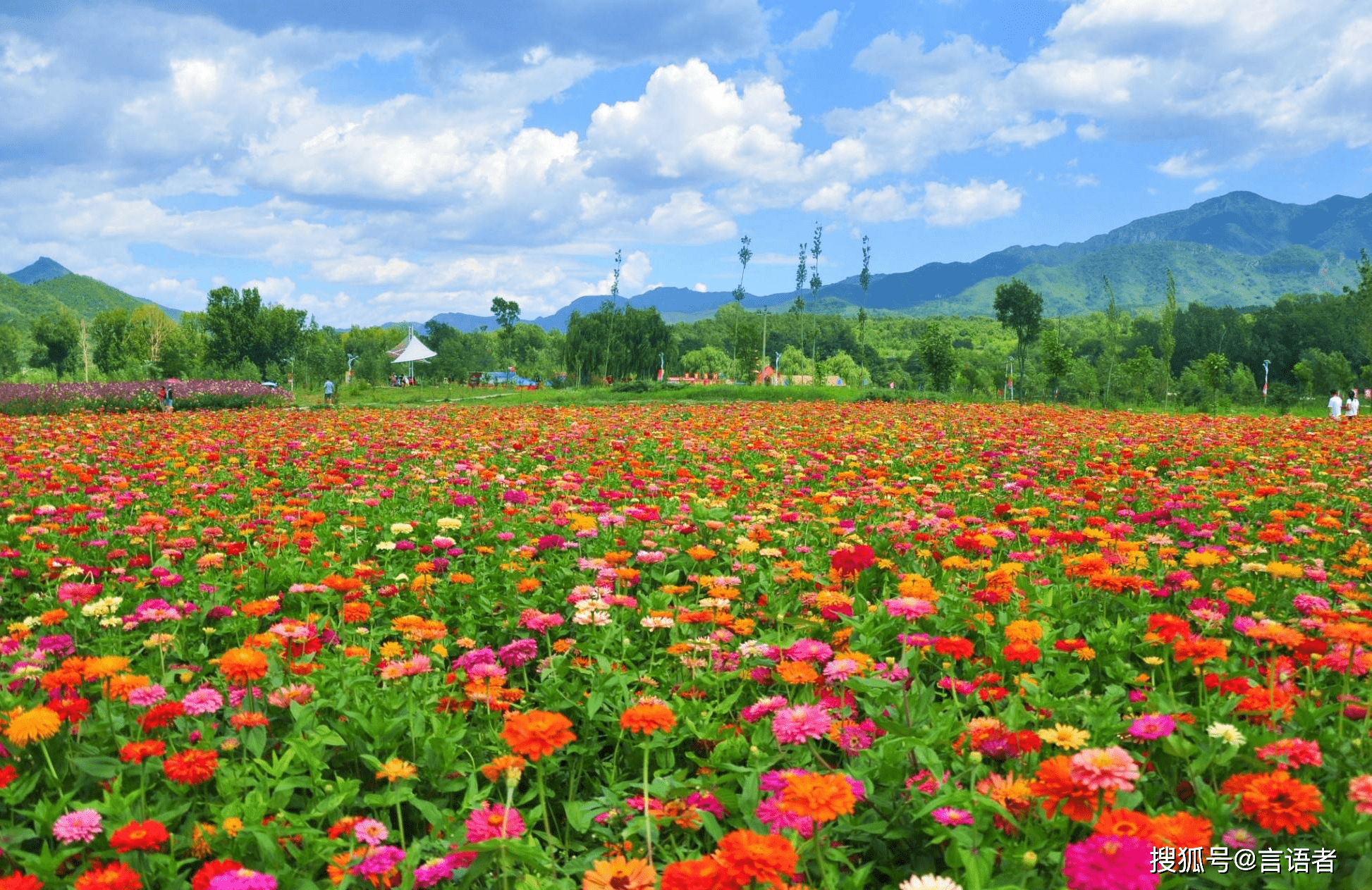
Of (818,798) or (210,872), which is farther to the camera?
(210,872)

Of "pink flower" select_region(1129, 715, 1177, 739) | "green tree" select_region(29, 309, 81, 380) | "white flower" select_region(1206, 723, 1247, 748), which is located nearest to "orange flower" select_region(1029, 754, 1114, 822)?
"pink flower" select_region(1129, 715, 1177, 739)

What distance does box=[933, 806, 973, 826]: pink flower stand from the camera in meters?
2.01

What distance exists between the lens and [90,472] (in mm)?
7312

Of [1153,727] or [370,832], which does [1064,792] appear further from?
[370,832]

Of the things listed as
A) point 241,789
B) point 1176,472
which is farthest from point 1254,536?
point 241,789

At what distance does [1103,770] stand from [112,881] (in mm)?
2105

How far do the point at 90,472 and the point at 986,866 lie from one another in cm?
821

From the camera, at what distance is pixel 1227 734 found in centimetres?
225

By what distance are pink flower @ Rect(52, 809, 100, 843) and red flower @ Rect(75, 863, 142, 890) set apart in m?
0.27

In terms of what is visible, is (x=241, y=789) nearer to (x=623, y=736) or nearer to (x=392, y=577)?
(x=623, y=736)

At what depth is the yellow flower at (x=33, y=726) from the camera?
82.3 inches

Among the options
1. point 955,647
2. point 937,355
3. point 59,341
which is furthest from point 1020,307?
point 59,341

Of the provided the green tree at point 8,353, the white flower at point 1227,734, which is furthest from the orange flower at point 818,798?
the green tree at point 8,353

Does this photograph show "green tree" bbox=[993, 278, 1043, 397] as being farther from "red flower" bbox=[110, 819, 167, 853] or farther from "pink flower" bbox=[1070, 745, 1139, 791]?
"red flower" bbox=[110, 819, 167, 853]
